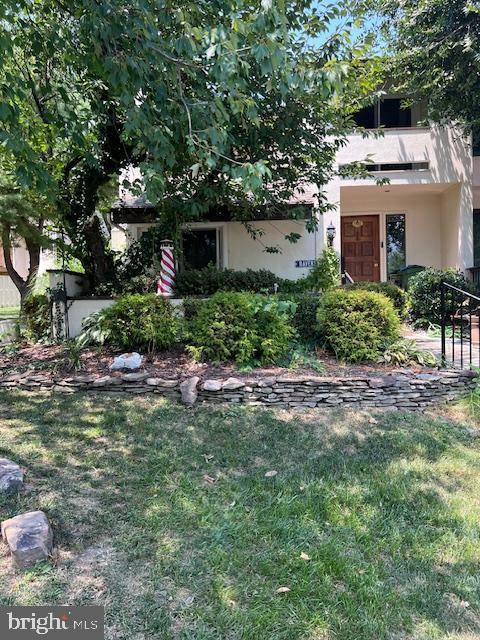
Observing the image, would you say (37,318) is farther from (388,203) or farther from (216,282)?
(388,203)

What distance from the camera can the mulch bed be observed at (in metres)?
5.79

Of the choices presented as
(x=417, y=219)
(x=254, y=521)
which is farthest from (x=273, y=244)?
(x=254, y=521)

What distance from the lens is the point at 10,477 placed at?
3330 millimetres

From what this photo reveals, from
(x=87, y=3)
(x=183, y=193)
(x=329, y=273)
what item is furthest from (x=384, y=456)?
(x=329, y=273)

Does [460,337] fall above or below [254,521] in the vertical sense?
above

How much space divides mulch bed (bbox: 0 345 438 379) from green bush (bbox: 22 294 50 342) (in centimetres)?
146

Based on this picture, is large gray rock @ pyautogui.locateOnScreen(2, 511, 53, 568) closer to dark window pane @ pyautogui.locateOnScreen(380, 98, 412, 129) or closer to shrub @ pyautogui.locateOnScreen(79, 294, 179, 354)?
shrub @ pyautogui.locateOnScreen(79, 294, 179, 354)

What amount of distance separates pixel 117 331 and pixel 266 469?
3537 millimetres

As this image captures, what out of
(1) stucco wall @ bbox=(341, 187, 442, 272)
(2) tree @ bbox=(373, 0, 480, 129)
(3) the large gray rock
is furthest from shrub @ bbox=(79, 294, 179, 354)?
(1) stucco wall @ bbox=(341, 187, 442, 272)

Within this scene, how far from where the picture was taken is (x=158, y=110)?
385cm

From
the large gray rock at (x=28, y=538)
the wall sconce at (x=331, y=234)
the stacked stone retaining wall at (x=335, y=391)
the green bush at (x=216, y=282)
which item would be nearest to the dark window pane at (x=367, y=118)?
the wall sconce at (x=331, y=234)

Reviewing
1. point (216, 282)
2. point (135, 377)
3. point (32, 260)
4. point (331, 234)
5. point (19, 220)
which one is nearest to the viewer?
point (135, 377)

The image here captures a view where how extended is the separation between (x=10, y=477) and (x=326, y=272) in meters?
8.72

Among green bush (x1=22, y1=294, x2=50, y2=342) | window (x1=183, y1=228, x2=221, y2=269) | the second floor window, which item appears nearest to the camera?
green bush (x1=22, y1=294, x2=50, y2=342)
